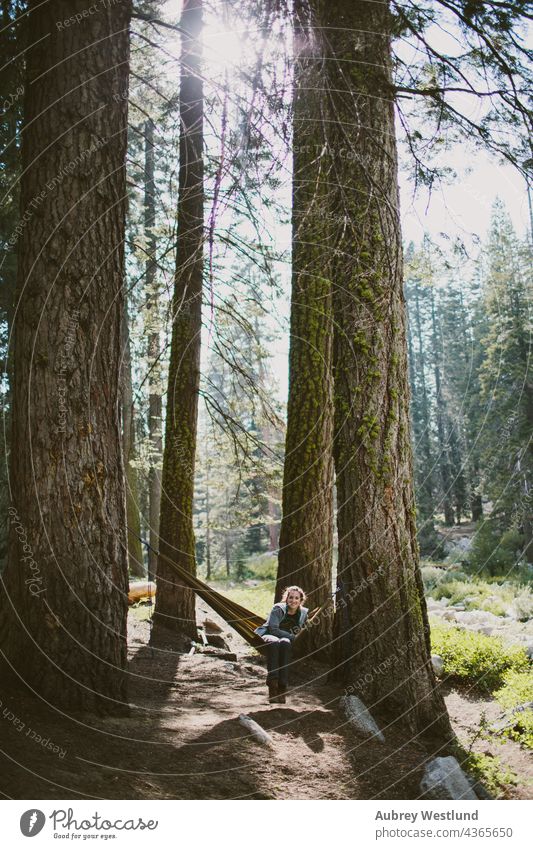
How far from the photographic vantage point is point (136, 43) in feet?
22.8

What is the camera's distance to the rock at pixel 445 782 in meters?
2.99

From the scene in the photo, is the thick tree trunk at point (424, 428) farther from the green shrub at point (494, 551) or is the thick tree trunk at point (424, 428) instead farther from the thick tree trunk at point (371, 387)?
the thick tree trunk at point (371, 387)

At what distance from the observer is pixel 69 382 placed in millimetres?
3516

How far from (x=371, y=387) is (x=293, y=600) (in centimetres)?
191

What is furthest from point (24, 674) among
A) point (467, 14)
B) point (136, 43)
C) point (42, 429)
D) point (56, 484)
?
point (136, 43)

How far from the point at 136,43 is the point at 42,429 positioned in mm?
5627

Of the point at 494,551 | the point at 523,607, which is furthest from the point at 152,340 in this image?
the point at 494,551

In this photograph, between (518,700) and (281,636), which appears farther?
(281,636)

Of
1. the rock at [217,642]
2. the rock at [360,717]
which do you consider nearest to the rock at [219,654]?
the rock at [217,642]

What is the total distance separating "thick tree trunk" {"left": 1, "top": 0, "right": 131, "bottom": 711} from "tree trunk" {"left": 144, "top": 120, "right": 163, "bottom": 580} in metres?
0.98

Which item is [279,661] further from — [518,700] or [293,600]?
[518,700]

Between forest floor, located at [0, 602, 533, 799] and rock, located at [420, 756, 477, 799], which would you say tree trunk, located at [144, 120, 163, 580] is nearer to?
forest floor, located at [0, 602, 533, 799]

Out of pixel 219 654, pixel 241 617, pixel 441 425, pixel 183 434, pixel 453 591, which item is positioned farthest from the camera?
pixel 441 425

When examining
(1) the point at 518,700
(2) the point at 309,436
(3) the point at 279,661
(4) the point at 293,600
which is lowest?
(1) the point at 518,700
